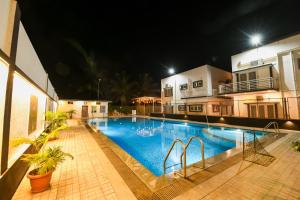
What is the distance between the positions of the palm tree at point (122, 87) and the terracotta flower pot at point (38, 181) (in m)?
24.5

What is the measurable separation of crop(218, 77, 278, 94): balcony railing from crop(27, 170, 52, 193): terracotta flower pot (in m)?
13.9

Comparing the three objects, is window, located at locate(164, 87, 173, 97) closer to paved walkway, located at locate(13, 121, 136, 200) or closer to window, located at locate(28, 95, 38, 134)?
window, located at locate(28, 95, 38, 134)

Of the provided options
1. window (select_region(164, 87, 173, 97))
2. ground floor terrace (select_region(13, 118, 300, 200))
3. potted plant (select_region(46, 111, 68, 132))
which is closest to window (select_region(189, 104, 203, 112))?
window (select_region(164, 87, 173, 97))

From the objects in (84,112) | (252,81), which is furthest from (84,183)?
(84,112)

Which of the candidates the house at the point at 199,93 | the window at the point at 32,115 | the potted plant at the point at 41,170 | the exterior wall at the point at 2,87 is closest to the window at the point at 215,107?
the house at the point at 199,93

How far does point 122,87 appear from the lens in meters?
26.9

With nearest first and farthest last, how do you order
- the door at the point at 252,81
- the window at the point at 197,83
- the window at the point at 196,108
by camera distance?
the door at the point at 252,81 < the window at the point at 196,108 < the window at the point at 197,83

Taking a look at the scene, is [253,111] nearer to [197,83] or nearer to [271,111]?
[271,111]

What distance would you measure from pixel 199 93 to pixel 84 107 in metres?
17.1

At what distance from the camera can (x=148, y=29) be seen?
518 inches

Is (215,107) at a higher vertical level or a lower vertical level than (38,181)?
higher

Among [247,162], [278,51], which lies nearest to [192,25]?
[278,51]

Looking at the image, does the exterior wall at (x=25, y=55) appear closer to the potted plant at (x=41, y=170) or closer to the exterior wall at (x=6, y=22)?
the exterior wall at (x=6, y=22)

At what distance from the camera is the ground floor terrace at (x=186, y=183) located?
→ 248 cm
